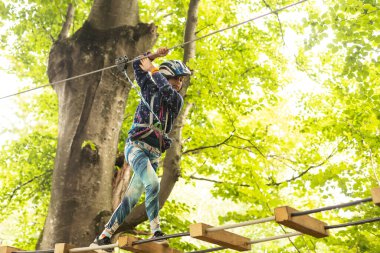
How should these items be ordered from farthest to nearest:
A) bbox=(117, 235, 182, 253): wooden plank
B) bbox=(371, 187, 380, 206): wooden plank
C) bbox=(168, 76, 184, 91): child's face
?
bbox=(168, 76, 184, 91): child's face → bbox=(117, 235, 182, 253): wooden plank → bbox=(371, 187, 380, 206): wooden plank

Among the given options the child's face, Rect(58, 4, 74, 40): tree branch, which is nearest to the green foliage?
Rect(58, 4, 74, 40): tree branch

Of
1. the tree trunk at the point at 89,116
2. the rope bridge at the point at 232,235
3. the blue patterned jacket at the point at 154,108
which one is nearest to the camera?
the rope bridge at the point at 232,235

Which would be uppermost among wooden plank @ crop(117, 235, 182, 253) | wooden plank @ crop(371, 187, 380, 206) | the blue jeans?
the blue jeans

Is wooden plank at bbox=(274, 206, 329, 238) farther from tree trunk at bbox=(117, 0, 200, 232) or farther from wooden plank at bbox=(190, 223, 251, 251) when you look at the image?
tree trunk at bbox=(117, 0, 200, 232)

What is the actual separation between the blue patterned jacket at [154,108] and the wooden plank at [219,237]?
1013 millimetres

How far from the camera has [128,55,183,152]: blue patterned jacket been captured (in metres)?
3.98

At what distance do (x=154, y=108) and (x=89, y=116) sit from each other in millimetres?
1855

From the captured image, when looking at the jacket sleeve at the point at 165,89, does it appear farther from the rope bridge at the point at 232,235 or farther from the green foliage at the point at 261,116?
the green foliage at the point at 261,116

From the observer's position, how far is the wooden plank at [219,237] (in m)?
3.37

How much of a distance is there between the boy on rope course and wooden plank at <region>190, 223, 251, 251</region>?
0.54m

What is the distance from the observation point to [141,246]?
3725 mm

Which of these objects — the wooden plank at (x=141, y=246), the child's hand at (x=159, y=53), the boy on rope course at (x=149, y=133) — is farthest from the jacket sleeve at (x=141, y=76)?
the wooden plank at (x=141, y=246)

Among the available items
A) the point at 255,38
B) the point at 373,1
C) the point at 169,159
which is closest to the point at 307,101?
the point at 255,38

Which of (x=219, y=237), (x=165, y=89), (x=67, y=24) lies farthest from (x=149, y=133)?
(x=67, y=24)
